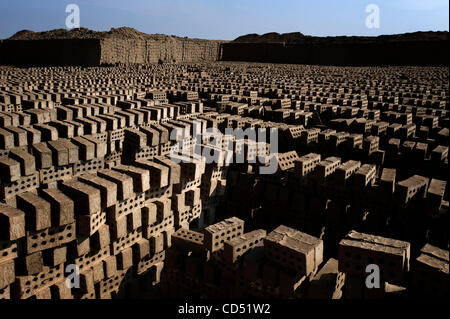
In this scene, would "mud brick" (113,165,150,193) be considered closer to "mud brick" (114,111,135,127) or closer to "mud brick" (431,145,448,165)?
"mud brick" (114,111,135,127)

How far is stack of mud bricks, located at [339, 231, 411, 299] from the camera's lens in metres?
3.87

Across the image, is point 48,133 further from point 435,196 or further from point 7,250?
point 435,196

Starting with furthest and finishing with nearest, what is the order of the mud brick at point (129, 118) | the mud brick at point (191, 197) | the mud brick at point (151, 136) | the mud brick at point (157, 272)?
the mud brick at point (129, 118), the mud brick at point (151, 136), the mud brick at point (191, 197), the mud brick at point (157, 272)

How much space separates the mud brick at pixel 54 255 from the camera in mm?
4684

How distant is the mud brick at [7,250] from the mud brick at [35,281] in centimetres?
38

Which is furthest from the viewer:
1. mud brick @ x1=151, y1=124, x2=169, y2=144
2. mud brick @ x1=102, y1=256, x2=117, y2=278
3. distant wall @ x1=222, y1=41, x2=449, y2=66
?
distant wall @ x1=222, y1=41, x2=449, y2=66

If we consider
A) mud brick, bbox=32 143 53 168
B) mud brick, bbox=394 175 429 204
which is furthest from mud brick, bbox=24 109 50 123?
mud brick, bbox=394 175 429 204

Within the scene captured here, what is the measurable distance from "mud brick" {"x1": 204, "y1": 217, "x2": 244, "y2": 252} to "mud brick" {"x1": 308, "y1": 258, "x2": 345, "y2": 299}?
1.29 m

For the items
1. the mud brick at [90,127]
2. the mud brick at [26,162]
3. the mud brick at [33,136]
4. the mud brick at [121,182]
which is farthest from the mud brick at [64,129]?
the mud brick at [121,182]

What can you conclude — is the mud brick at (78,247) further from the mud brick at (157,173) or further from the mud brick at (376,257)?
the mud brick at (376,257)

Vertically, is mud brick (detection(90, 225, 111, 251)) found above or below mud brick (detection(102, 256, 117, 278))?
above

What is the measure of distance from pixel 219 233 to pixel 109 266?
1845mm

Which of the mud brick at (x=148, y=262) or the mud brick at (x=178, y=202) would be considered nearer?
the mud brick at (x=148, y=262)
